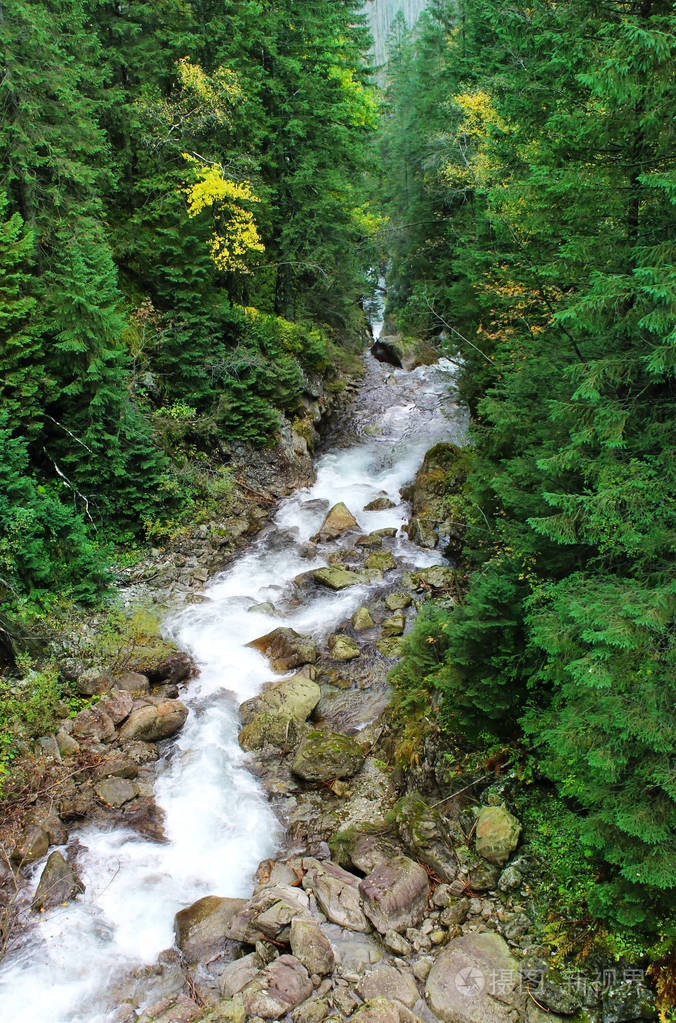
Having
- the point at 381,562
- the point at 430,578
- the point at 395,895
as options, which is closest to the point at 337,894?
the point at 395,895

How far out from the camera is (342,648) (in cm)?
1123

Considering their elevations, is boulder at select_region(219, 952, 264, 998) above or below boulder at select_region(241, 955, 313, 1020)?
below

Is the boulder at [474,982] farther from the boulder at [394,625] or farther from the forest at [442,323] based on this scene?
the boulder at [394,625]

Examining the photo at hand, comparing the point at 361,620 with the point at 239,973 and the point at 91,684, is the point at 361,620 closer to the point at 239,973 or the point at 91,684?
the point at 91,684

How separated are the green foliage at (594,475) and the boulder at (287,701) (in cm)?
250

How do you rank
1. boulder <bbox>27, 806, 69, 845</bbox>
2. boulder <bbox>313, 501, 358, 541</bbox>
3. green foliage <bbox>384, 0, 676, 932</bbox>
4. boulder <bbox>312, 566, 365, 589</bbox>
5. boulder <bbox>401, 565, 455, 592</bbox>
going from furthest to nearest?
1. boulder <bbox>313, 501, 358, 541</bbox>
2. boulder <bbox>312, 566, 365, 589</bbox>
3. boulder <bbox>401, 565, 455, 592</bbox>
4. boulder <bbox>27, 806, 69, 845</bbox>
5. green foliage <bbox>384, 0, 676, 932</bbox>

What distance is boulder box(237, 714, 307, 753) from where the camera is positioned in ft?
30.2

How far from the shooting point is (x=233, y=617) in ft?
40.3

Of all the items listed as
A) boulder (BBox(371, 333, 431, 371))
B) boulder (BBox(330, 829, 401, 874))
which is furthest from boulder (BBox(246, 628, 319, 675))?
boulder (BBox(371, 333, 431, 371))

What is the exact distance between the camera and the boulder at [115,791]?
791 cm

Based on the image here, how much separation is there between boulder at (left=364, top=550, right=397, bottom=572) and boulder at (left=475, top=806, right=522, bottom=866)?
7611 millimetres

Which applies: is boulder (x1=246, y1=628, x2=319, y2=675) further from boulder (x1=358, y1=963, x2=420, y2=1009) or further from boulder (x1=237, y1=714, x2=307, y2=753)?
boulder (x1=358, y1=963, x2=420, y2=1009)

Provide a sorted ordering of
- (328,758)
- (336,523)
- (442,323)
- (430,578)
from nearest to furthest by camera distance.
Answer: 1. (328,758)
2. (430,578)
3. (442,323)
4. (336,523)

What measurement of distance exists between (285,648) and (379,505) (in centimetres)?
667
